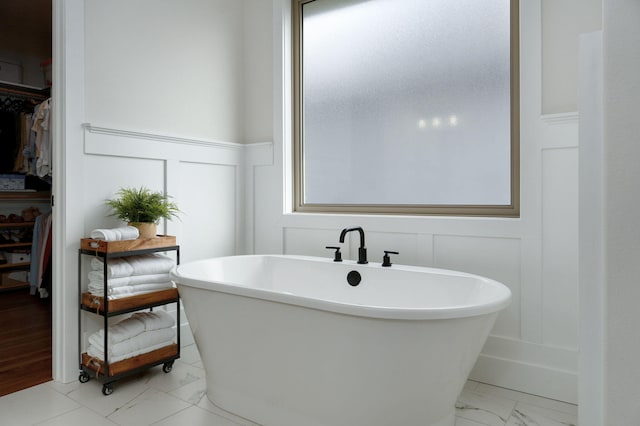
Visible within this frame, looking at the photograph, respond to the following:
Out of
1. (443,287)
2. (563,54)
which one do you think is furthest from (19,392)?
(563,54)

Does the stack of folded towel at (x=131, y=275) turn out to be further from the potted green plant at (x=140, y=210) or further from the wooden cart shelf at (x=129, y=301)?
the potted green plant at (x=140, y=210)

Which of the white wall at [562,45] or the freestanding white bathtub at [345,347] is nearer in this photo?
the freestanding white bathtub at [345,347]

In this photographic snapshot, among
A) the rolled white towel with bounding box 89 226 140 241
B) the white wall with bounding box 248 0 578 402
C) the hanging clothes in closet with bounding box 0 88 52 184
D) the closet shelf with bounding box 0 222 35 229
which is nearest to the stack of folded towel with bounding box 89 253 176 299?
the rolled white towel with bounding box 89 226 140 241

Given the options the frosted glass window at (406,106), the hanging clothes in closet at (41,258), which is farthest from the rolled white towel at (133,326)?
the hanging clothes in closet at (41,258)

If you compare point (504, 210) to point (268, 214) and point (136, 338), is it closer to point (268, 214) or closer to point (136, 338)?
point (268, 214)

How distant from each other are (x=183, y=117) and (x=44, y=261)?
229 cm

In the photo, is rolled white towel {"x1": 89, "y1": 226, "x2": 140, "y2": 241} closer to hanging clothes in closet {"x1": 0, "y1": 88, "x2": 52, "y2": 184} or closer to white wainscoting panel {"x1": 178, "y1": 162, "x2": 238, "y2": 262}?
white wainscoting panel {"x1": 178, "y1": 162, "x2": 238, "y2": 262}

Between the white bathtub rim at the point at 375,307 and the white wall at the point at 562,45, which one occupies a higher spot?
the white wall at the point at 562,45

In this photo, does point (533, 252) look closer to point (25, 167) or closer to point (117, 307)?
point (117, 307)

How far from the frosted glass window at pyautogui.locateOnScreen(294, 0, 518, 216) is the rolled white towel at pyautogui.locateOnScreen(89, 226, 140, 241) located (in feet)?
4.03

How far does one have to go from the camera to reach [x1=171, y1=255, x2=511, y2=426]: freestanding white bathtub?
1.51 metres

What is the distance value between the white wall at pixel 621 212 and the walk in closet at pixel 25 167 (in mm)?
3646

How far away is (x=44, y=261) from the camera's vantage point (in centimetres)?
405

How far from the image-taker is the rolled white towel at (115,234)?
2206 millimetres
